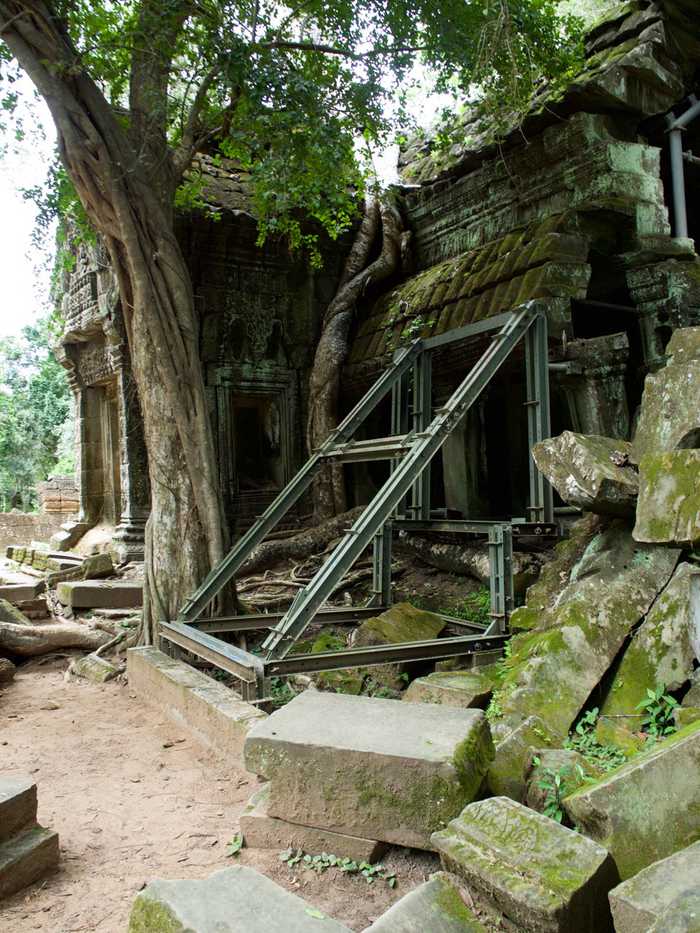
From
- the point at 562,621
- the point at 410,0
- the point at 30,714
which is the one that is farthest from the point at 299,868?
the point at 410,0

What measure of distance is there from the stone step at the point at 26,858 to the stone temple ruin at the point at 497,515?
0.73m

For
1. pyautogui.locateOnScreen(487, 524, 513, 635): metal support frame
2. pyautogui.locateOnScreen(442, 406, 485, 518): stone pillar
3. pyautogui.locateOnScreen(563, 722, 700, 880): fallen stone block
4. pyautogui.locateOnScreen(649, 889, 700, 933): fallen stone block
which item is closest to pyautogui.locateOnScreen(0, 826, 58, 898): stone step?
pyautogui.locateOnScreen(563, 722, 700, 880): fallen stone block

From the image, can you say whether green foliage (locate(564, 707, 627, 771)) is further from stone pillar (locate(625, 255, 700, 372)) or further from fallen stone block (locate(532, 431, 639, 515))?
stone pillar (locate(625, 255, 700, 372))

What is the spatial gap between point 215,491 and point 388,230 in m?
4.63

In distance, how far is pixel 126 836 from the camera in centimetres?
298

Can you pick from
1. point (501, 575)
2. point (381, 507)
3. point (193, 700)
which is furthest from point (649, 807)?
point (193, 700)

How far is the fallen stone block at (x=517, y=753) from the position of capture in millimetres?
2533

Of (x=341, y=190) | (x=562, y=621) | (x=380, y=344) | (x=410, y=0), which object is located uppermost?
(x=410, y=0)

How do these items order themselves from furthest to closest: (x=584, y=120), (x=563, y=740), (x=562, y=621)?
(x=584, y=120) < (x=562, y=621) < (x=563, y=740)

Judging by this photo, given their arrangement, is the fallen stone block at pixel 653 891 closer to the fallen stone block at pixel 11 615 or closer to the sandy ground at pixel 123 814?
the sandy ground at pixel 123 814

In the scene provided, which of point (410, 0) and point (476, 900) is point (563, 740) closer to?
point (476, 900)

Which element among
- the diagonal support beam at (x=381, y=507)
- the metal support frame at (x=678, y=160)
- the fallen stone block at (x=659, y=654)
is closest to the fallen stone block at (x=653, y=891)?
the fallen stone block at (x=659, y=654)

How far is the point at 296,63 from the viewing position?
6.79 meters

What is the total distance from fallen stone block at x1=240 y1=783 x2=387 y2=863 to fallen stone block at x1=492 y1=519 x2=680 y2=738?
2.79 feet
